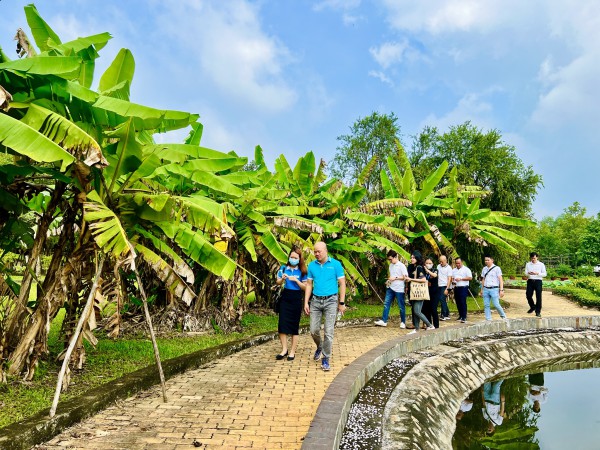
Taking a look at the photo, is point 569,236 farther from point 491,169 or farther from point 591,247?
point 491,169

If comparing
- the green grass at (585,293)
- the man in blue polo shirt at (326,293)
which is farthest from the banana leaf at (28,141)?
the green grass at (585,293)

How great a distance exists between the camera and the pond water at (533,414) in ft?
22.5

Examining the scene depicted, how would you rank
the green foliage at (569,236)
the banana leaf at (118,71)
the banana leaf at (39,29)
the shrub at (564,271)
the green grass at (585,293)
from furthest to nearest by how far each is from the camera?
the green foliage at (569,236) < the shrub at (564,271) < the green grass at (585,293) < the banana leaf at (118,71) < the banana leaf at (39,29)

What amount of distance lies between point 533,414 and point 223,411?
574 centimetres

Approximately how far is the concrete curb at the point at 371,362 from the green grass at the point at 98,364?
2.90m

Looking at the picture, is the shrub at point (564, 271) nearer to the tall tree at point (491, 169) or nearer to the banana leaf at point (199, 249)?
the tall tree at point (491, 169)

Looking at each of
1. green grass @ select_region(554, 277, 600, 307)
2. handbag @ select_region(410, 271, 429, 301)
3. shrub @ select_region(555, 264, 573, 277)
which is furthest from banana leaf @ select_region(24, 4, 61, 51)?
shrub @ select_region(555, 264, 573, 277)

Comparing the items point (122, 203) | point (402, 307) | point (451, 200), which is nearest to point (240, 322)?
point (402, 307)

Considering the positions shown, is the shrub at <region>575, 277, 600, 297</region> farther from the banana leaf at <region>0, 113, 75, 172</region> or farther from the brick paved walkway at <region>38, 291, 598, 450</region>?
the banana leaf at <region>0, 113, 75, 172</region>

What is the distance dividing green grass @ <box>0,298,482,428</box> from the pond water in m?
4.55

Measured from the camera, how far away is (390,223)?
51.9 ft

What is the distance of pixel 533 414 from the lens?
800 centimetres

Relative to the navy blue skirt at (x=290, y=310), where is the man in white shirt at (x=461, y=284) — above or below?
above

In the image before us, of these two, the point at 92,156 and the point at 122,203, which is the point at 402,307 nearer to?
the point at 122,203
